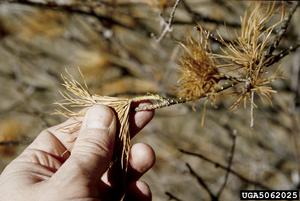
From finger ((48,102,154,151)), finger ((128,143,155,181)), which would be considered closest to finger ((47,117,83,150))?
finger ((48,102,154,151))

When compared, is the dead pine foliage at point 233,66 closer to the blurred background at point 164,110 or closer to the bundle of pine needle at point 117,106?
the bundle of pine needle at point 117,106

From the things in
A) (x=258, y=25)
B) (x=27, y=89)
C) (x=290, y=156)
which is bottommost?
(x=290, y=156)

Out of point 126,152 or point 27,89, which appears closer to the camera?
point 126,152

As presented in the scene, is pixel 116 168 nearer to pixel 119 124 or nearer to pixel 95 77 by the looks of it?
pixel 119 124

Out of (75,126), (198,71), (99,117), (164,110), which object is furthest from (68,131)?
(164,110)

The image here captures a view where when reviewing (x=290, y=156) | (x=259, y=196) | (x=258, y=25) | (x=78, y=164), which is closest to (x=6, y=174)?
(x=78, y=164)

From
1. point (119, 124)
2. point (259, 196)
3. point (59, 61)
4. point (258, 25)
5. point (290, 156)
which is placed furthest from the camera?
point (59, 61)

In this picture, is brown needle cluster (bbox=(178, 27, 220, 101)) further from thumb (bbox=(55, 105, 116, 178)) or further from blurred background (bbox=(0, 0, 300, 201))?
blurred background (bbox=(0, 0, 300, 201))
